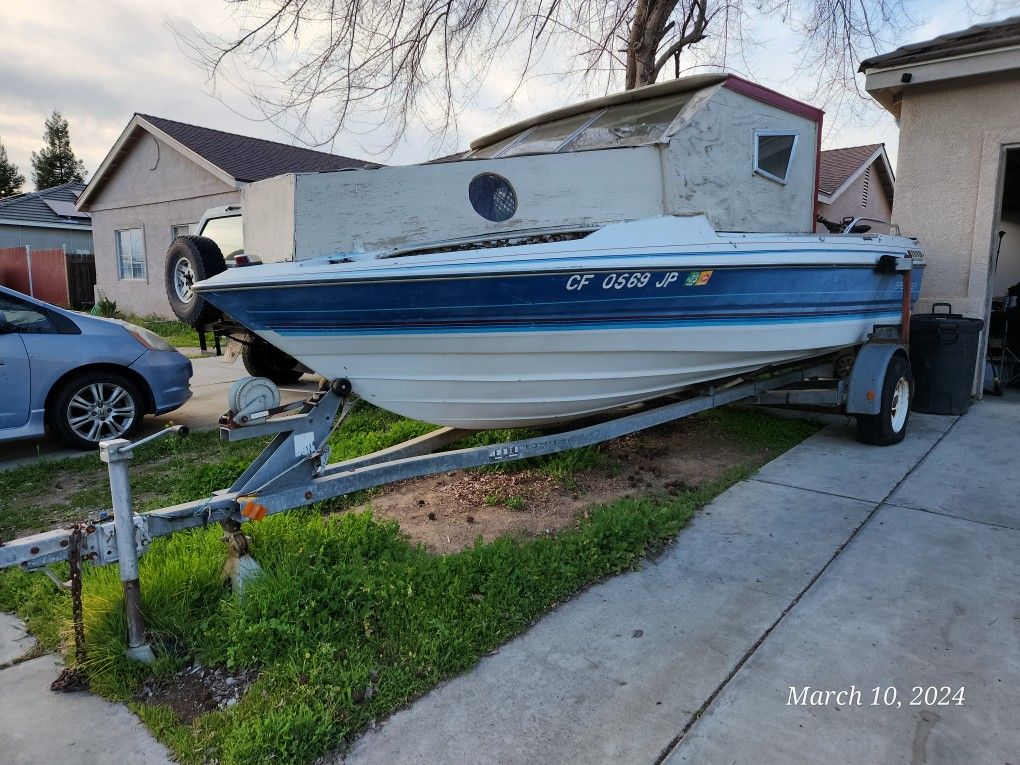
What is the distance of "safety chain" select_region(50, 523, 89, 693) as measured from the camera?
2.59 meters

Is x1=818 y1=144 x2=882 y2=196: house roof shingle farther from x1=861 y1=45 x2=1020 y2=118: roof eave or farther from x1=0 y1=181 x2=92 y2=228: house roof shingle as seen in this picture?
x1=0 y1=181 x2=92 y2=228: house roof shingle

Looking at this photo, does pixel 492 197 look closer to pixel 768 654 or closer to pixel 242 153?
pixel 768 654

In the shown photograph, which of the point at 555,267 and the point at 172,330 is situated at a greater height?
the point at 555,267

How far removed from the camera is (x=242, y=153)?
57.0 ft

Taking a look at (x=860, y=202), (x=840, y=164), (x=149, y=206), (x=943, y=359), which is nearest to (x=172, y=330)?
(x=149, y=206)

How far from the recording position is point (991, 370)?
8000 millimetres

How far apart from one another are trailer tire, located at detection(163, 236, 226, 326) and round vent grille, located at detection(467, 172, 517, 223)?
5.90 ft

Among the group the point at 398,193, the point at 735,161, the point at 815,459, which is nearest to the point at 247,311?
the point at 398,193

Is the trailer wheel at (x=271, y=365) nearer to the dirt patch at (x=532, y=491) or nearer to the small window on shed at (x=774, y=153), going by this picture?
the dirt patch at (x=532, y=491)

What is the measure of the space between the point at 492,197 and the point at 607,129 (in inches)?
50.9

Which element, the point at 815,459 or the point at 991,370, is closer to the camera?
the point at 815,459

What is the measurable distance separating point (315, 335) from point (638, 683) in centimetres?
218

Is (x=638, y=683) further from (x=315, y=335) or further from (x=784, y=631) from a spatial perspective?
(x=315, y=335)

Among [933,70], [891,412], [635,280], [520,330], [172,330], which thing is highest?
[933,70]
